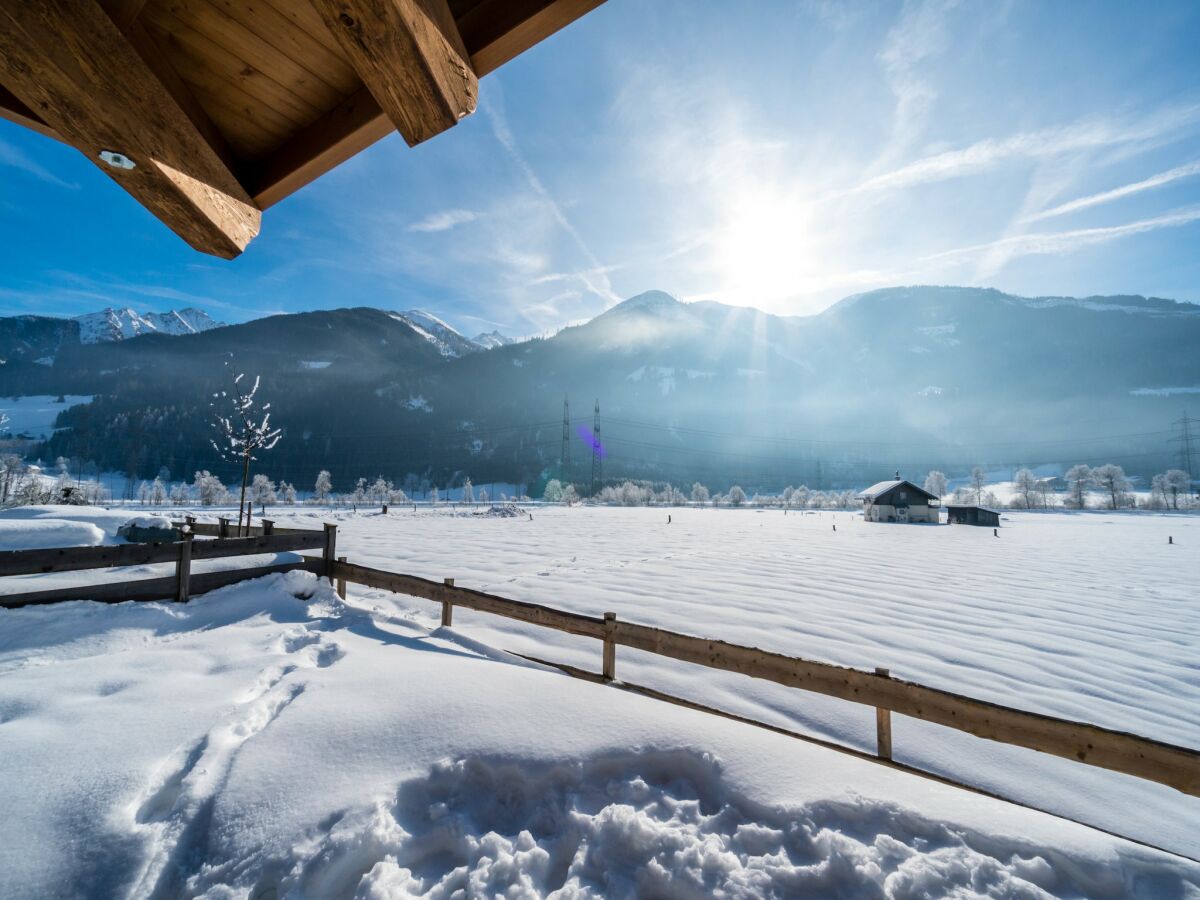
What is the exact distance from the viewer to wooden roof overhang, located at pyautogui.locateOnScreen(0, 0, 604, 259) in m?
1.54

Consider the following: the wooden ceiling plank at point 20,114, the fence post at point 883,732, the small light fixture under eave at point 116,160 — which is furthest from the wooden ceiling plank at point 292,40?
the fence post at point 883,732

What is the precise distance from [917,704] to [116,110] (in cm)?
542

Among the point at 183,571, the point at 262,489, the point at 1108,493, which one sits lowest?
the point at 183,571

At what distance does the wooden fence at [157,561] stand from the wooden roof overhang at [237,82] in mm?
5454

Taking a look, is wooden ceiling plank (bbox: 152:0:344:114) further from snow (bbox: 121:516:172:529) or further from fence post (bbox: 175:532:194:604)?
snow (bbox: 121:516:172:529)

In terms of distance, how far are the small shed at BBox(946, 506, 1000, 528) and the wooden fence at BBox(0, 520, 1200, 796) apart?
52.4 meters

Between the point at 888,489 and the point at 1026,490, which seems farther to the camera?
the point at 1026,490

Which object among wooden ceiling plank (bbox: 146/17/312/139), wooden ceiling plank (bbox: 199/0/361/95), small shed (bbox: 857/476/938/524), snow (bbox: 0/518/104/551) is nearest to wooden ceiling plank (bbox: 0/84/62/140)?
wooden ceiling plank (bbox: 146/17/312/139)

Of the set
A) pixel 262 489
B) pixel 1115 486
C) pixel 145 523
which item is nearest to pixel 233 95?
pixel 145 523

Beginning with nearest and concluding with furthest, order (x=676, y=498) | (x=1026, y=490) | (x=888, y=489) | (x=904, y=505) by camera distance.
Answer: (x=904, y=505)
(x=888, y=489)
(x=1026, y=490)
(x=676, y=498)

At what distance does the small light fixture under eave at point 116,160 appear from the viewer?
1913 mm

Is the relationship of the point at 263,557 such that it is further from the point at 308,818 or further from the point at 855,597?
the point at 855,597

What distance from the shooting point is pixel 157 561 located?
6289 mm

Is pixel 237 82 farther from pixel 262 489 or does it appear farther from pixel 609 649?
pixel 262 489
